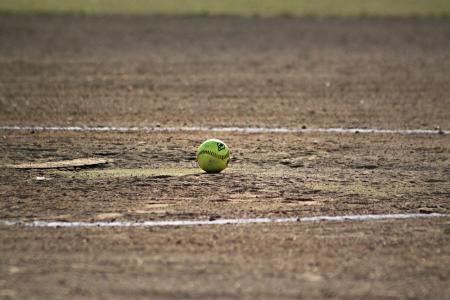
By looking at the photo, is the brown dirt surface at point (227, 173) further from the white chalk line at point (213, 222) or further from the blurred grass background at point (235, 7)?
the blurred grass background at point (235, 7)

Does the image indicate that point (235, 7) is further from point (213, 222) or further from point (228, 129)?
point (213, 222)

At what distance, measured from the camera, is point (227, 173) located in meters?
9.48

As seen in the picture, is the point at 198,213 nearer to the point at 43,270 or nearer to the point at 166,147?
the point at 43,270

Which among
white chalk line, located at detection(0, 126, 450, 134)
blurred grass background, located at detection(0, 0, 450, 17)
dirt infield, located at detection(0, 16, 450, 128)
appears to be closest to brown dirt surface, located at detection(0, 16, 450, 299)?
dirt infield, located at detection(0, 16, 450, 128)

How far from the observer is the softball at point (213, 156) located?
929 centimetres

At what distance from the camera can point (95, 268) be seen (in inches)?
255

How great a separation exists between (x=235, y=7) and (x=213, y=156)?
1874cm

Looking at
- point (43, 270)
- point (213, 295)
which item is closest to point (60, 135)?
point (43, 270)

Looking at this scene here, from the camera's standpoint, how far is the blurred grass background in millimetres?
26375

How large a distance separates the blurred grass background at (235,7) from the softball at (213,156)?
16.9 metres

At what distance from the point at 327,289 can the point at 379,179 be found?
3383 millimetres

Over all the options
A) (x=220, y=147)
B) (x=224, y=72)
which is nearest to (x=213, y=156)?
(x=220, y=147)

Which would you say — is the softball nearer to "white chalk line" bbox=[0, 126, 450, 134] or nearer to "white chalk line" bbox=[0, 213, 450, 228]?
"white chalk line" bbox=[0, 213, 450, 228]

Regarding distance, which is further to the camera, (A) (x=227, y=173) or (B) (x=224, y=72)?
(B) (x=224, y=72)
